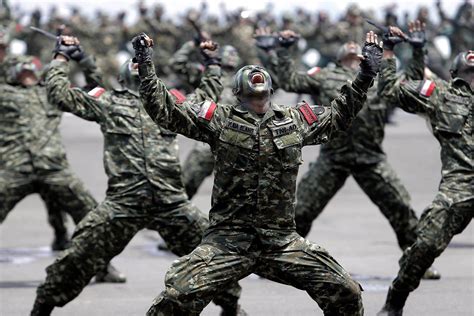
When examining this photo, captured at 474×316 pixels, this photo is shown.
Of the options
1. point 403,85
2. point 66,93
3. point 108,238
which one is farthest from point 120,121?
point 403,85

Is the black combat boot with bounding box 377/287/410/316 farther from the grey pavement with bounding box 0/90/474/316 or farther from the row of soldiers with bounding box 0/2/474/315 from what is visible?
the grey pavement with bounding box 0/90/474/316

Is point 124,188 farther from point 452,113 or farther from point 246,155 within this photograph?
point 452,113

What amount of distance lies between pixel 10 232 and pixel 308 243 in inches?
330

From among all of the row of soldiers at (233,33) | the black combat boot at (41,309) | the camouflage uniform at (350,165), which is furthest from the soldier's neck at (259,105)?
the row of soldiers at (233,33)

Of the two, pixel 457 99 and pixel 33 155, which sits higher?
pixel 457 99

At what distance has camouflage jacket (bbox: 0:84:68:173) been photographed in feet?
43.7

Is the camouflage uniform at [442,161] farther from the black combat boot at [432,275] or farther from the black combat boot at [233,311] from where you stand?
the black combat boot at [432,275]

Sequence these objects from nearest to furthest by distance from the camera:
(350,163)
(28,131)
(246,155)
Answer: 1. (246,155)
2. (350,163)
3. (28,131)

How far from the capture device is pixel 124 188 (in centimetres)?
1080

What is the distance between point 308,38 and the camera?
36.3 metres

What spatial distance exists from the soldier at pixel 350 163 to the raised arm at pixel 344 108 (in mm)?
3909

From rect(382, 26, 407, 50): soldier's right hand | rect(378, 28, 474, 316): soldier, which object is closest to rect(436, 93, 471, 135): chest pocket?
rect(378, 28, 474, 316): soldier

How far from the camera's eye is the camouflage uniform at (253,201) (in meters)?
8.66

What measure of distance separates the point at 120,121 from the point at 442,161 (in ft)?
7.85
